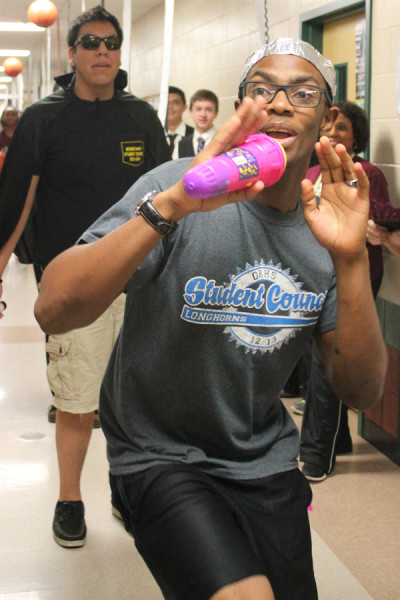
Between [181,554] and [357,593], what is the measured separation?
4.47 feet

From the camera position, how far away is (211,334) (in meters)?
1.62

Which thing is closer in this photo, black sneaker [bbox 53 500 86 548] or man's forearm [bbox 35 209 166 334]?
man's forearm [bbox 35 209 166 334]

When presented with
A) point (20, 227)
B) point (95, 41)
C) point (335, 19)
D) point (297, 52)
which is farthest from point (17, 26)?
point (297, 52)

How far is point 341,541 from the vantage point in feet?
9.82

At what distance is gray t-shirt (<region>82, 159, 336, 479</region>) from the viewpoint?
5.23ft

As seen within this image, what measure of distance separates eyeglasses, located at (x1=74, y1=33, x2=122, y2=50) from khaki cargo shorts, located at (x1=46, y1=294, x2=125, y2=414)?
1.01 m

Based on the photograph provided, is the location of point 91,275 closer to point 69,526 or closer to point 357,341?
point 357,341

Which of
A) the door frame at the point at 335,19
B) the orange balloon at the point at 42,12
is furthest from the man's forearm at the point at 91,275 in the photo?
the orange balloon at the point at 42,12

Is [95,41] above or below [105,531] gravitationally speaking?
above

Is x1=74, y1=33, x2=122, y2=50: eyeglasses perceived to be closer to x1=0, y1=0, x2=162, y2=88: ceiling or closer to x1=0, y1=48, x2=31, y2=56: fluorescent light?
x1=0, y1=0, x2=162, y2=88: ceiling

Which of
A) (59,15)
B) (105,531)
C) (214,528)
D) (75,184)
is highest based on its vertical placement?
(59,15)

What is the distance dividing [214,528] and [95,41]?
2.13 metres

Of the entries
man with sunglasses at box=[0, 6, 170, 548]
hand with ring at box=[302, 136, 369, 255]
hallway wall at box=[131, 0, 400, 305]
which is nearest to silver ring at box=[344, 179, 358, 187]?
hand with ring at box=[302, 136, 369, 255]

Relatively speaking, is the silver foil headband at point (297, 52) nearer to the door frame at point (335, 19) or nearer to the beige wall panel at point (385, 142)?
the beige wall panel at point (385, 142)
